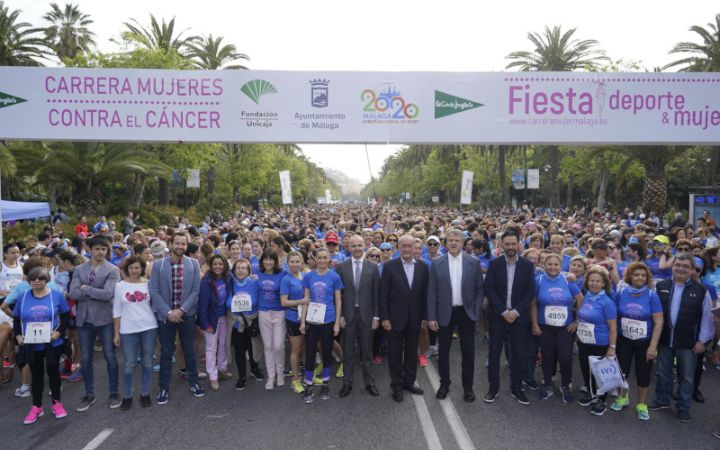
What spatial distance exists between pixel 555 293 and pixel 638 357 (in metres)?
1.07

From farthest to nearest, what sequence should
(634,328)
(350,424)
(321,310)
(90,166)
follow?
1. (90,166)
2. (321,310)
3. (634,328)
4. (350,424)

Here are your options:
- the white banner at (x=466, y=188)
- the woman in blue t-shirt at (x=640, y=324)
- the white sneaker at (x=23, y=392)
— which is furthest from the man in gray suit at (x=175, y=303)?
the white banner at (x=466, y=188)

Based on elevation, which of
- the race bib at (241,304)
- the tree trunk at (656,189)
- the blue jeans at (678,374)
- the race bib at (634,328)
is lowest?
the blue jeans at (678,374)

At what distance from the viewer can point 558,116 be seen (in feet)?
34.4

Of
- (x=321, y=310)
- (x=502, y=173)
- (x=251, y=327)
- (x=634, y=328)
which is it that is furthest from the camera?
(x=502, y=173)

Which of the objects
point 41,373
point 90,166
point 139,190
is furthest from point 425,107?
point 139,190

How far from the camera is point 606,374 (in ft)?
17.4

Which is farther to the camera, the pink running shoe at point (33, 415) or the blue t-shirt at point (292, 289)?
the blue t-shirt at point (292, 289)

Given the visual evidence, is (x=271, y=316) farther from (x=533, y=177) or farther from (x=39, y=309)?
(x=533, y=177)

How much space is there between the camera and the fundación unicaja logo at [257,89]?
34.2 feet

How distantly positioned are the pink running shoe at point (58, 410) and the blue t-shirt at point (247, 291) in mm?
1977

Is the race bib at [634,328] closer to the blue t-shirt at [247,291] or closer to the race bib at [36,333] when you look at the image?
the blue t-shirt at [247,291]

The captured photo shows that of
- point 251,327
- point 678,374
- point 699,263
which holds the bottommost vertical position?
point 678,374

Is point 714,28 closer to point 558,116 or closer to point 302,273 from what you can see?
point 558,116
